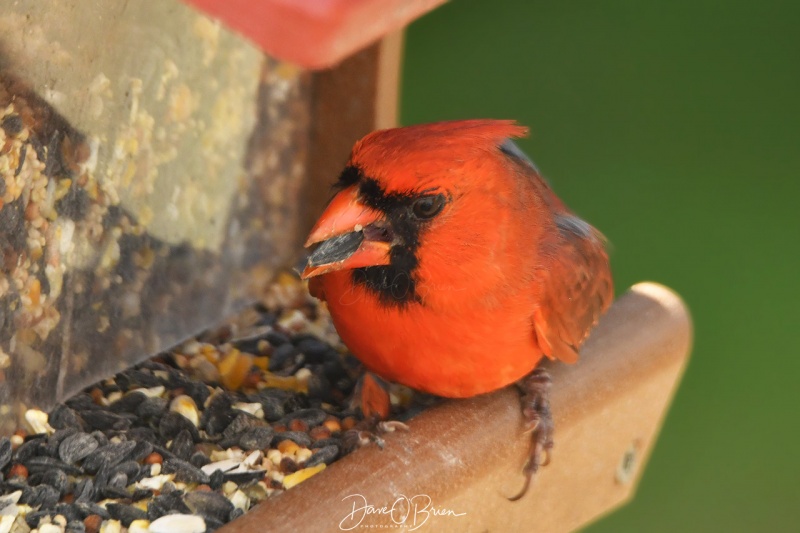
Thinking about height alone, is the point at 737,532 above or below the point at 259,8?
below

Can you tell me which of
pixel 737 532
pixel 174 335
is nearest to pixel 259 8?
pixel 174 335

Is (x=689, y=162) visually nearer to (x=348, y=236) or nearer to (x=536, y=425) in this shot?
(x=536, y=425)

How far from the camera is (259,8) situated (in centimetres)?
99

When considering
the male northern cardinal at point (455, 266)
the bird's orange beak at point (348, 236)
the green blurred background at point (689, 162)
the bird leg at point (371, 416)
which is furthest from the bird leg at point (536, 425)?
the green blurred background at point (689, 162)

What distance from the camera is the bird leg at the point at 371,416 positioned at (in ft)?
5.81

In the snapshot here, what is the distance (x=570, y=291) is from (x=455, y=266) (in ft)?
1.06

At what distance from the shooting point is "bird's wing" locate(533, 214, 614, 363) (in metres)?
1.87

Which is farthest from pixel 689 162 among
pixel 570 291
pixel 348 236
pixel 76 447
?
pixel 76 447

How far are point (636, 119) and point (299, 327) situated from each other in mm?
1711

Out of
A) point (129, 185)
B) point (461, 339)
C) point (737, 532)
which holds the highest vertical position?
point (129, 185)

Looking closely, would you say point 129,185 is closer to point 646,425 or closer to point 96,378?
point 96,378

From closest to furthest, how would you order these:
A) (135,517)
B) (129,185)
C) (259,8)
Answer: (259,8) < (135,517) < (129,185)

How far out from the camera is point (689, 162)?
3553mm

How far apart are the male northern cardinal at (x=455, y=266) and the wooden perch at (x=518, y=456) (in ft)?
0.18
